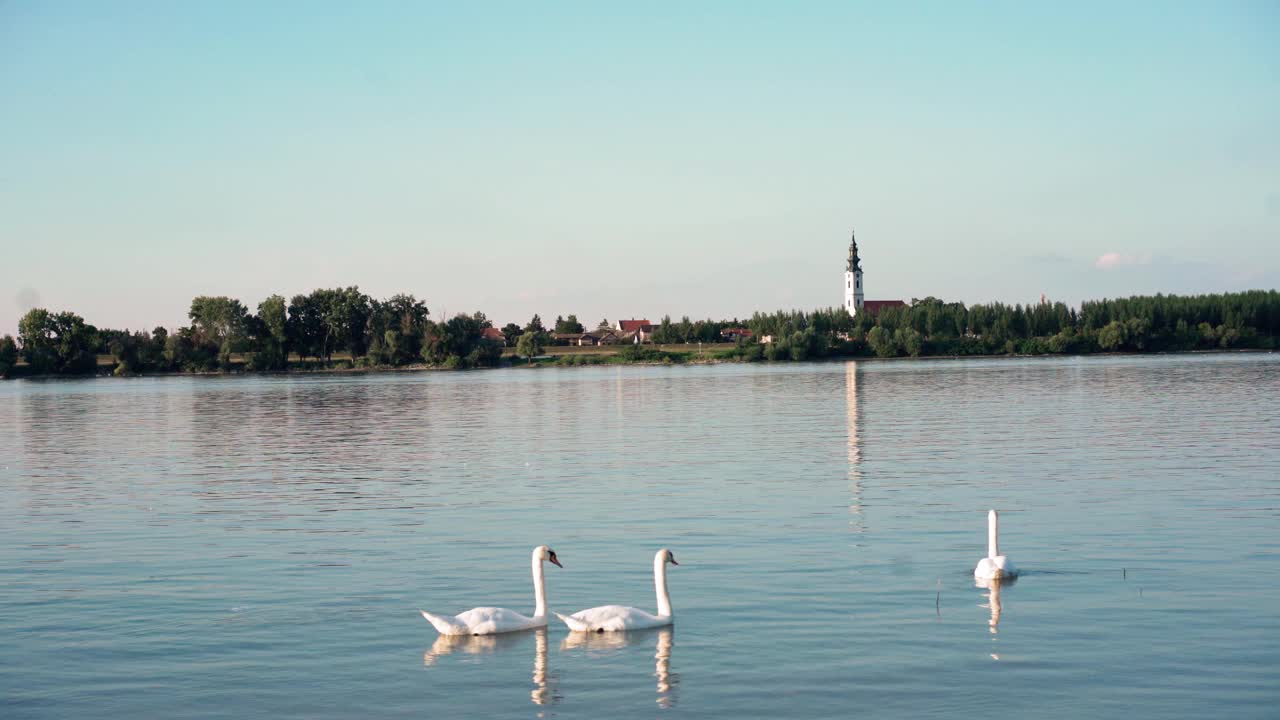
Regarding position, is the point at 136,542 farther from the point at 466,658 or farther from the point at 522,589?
the point at 466,658

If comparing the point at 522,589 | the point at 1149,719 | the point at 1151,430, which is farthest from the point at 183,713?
the point at 1151,430

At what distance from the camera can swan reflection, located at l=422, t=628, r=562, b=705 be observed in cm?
1405

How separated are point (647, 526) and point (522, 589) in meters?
6.21

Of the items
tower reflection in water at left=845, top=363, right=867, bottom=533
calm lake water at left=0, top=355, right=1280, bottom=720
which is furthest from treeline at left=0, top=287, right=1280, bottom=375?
calm lake water at left=0, top=355, right=1280, bottom=720

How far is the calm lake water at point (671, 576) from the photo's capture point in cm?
1318

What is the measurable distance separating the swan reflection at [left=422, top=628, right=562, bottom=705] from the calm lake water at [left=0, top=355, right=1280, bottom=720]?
0.15 feet

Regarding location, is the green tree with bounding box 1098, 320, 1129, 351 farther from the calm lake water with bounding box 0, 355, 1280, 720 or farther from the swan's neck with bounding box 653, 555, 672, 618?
the swan's neck with bounding box 653, 555, 672, 618

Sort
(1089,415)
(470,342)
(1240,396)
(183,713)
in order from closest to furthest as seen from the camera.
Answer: (183,713)
(1089,415)
(1240,396)
(470,342)

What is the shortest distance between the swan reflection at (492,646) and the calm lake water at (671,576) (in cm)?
5

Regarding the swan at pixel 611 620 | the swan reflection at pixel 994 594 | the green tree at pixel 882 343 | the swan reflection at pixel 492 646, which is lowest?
the swan reflection at pixel 492 646

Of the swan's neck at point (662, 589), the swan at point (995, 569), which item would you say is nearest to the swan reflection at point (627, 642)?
the swan's neck at point (662, 589)

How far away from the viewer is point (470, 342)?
7643 inches

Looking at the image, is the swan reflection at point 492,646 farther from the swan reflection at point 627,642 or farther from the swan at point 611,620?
the swan at point 611,620

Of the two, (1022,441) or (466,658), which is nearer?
(466,658)
